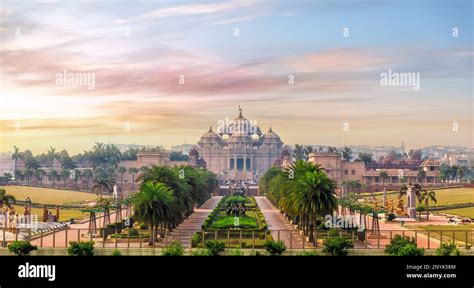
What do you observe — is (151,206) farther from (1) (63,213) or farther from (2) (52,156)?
(2) (52,156)

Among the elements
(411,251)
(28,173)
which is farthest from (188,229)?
(28,173)

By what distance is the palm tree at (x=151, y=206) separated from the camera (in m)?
37.7

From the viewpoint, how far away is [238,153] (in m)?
177

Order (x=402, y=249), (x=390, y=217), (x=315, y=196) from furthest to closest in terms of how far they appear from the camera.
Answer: (x=390, y=217), (x=315, y=196), (x=402, y=249)

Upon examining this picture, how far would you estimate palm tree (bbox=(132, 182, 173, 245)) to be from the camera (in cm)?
3772

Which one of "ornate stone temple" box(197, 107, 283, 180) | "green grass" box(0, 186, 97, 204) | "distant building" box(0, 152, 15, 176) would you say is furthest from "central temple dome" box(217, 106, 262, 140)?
"green grass" box(0, 186, 97, 204)

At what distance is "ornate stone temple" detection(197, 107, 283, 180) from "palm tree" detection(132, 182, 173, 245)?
5252 inches

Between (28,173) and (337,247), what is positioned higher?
(28,173)

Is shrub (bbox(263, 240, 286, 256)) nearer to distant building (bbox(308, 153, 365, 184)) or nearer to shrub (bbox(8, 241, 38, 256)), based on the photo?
shrub (bbox(8, 241, 38, 256))

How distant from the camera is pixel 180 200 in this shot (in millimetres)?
43750

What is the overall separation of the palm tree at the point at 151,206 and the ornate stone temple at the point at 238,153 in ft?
438

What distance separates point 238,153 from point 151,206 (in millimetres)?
139729
